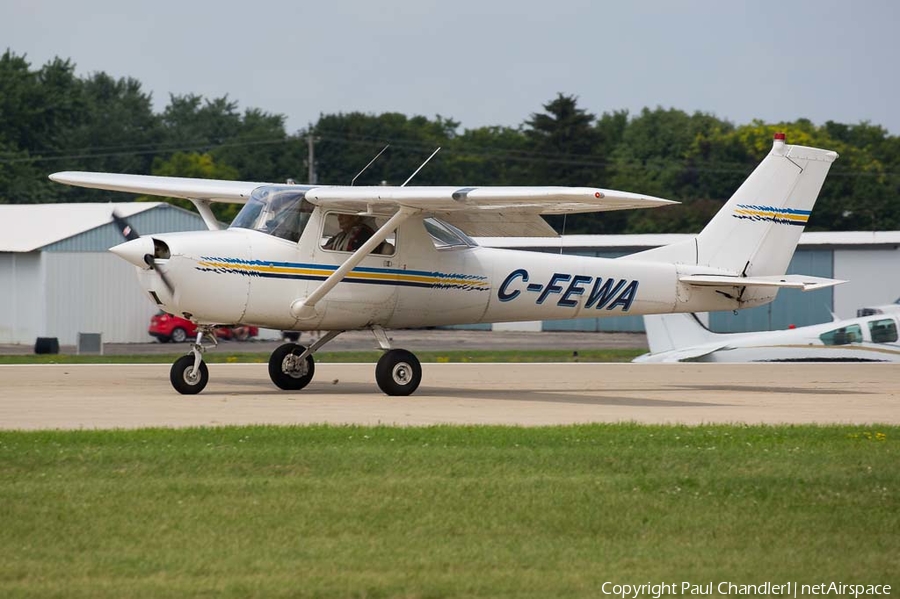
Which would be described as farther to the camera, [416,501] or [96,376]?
[96,376]

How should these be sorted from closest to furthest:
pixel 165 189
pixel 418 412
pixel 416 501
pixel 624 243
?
pixel 416 501 < pixel 418 412 < pixel 165 189 < pixel 624 243

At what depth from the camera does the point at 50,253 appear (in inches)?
1608

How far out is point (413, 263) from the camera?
17.1m

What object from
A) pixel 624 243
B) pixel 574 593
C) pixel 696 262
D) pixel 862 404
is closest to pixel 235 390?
pixel 696 262

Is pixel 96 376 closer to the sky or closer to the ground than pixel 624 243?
closer to the ground

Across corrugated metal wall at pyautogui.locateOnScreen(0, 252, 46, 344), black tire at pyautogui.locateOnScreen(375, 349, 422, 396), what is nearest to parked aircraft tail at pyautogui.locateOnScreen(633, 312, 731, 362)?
black tire at pyautogui.locateOnScreen(375, 349, 422, 396)

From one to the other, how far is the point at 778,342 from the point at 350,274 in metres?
11.5

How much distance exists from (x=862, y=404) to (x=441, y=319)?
18.7 feet

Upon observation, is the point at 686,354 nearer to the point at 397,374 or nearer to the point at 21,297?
the point at 397,374

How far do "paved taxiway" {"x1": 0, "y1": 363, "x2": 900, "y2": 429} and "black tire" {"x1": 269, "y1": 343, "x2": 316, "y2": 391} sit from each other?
301mm

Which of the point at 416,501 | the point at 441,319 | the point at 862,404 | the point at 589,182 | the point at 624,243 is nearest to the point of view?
the point at 416,501

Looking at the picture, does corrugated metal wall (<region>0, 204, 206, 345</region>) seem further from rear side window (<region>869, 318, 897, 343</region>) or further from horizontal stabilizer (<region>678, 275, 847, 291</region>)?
horizontal stabilizer (<region>678, 275, 847, 291</region>)

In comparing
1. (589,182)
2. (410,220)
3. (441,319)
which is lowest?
(441,319)

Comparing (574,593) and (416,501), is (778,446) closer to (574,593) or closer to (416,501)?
(416,501)
